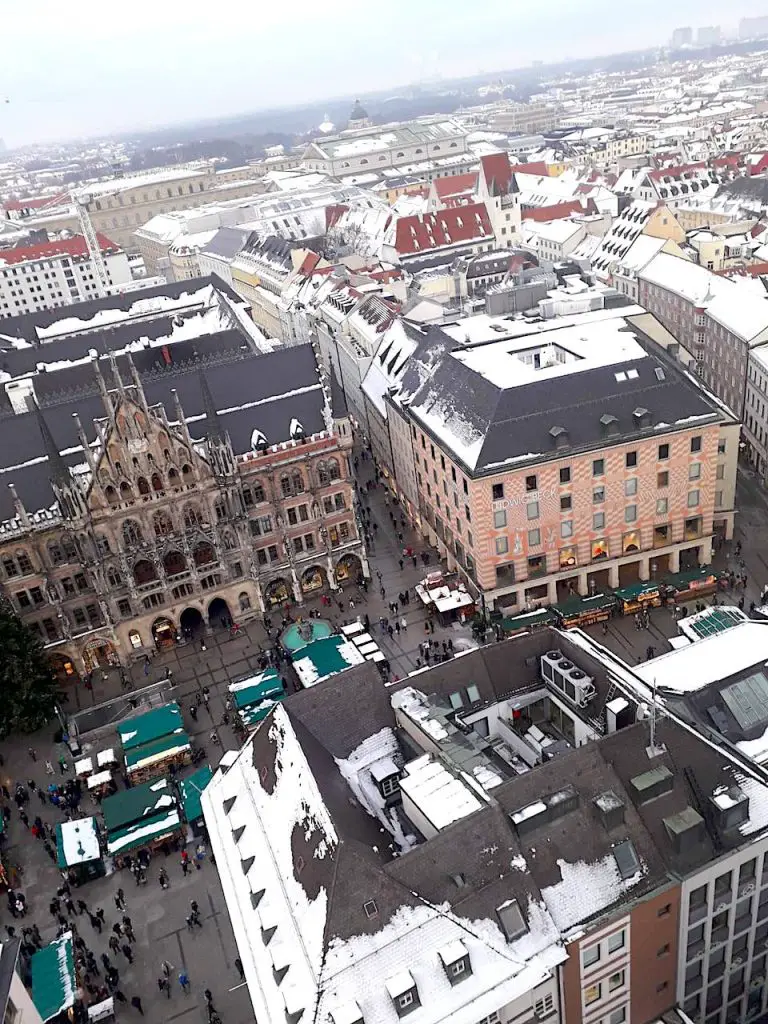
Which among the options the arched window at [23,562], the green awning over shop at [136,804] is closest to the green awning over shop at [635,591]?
the green awning over shop at [136,804]

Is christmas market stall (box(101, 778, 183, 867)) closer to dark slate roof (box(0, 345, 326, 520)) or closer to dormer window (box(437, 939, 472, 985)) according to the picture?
dark slate roof (box(0, 345, 326, 520))

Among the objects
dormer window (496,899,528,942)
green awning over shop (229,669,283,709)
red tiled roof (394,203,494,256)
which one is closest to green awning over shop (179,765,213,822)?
green awning over shop (229,669,283,709)

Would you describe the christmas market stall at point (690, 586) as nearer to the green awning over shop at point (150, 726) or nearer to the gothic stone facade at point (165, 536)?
the gothic stone facade at point (165, 536)

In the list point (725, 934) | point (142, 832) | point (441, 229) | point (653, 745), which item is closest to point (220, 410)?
point (142, 832)

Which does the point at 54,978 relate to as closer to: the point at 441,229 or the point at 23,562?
the point at 23,562

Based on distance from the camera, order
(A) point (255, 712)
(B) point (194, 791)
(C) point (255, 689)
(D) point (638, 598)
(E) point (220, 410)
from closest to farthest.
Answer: (B) point (194, 791), (A) point (255, 712), (C) point (255, 689), (D) point (638, 598), (E) point (220, 410)

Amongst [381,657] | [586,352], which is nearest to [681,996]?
[381,657]
